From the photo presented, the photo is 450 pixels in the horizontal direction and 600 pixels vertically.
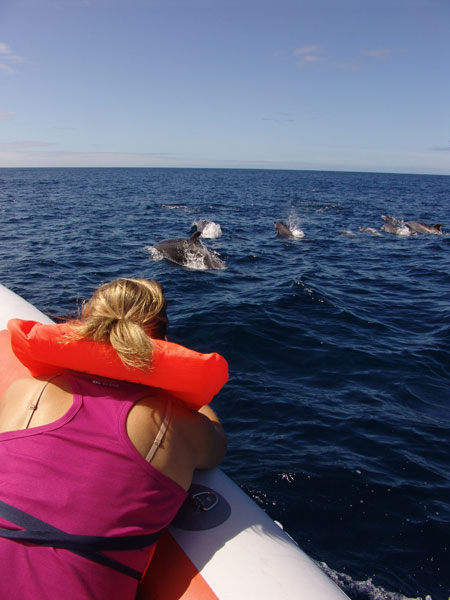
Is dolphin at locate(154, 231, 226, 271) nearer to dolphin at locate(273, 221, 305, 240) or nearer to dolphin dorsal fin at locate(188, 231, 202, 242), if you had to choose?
dolphin dorsal fin at locate(188, 231, 202, 242)

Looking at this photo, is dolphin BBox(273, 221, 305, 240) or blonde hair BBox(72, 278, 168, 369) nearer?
blonde hair BBox(72, 278, 168, 369)

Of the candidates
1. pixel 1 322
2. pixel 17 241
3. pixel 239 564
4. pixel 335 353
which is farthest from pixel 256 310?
pixel 17 241

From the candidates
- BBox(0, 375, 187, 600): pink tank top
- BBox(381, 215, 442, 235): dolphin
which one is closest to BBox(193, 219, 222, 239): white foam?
BBox(381, 215, 442, 235): dolphin

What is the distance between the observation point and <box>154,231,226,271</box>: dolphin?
47.0ft

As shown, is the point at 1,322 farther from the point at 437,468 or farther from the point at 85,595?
the point at 437,468

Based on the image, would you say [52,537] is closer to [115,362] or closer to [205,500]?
[115,362]

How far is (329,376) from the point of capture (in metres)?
7.03

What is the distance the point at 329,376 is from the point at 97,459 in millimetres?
5559

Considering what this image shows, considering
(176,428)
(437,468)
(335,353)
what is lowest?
(437,468)

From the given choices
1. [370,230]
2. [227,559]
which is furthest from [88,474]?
[370,230]

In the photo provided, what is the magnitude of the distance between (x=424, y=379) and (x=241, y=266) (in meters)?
8.29

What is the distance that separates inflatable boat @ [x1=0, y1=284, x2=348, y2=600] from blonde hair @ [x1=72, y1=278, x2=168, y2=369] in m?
1.18

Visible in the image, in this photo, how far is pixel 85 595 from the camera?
178cm

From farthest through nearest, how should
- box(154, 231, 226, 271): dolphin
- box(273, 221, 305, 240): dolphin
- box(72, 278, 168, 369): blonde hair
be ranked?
box(273, 221, 305, 240): dolphin
box(154, 231, 226, 271): dolphin
box(72, 278, 168, 369): blonde hair
